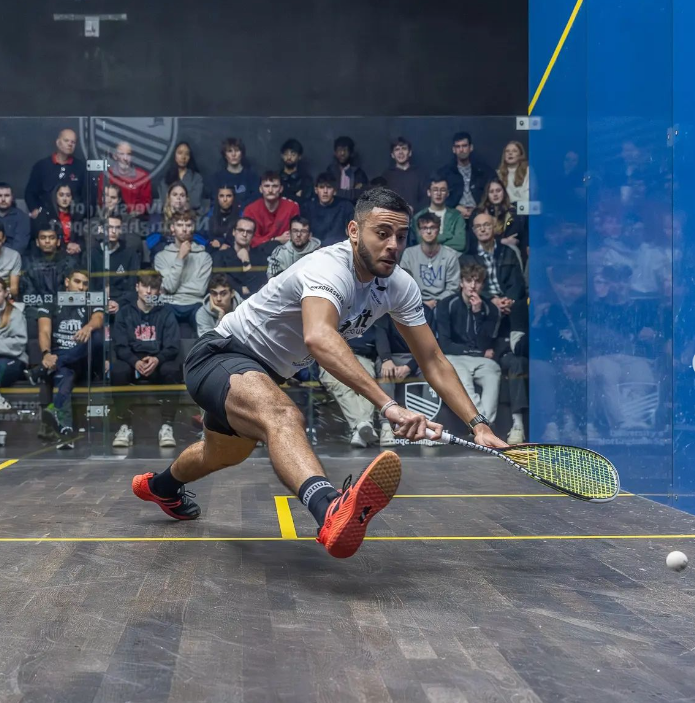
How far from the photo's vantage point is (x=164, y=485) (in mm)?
3035

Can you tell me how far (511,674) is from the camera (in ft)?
5.25

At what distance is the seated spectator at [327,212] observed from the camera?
5.54 metres

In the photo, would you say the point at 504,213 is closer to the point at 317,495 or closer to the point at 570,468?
the point at 570,468

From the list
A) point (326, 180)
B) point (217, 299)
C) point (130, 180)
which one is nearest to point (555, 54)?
point (326, 180)

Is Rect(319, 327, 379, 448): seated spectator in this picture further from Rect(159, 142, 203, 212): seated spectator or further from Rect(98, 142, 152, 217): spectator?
Rect(98, 142, 152, 217): spectator

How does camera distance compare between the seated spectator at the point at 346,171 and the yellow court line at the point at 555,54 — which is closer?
the yellow court line at the point at 555,54

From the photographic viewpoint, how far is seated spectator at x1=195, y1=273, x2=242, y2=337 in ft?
18.1

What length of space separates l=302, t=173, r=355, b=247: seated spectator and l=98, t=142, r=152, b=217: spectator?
34.7 inches

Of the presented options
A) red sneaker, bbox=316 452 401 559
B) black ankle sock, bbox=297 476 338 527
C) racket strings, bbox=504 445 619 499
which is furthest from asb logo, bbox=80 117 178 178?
red sneaker, bbox=316 452 401 559

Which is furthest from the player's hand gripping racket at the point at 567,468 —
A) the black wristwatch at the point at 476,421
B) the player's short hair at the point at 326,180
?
the player's short hair at the point at 326,180

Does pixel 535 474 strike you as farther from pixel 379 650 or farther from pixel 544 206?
pixel 544 206

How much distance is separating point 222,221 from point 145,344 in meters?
0.81

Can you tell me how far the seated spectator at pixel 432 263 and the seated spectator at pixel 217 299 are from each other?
Result: 38.2 inches

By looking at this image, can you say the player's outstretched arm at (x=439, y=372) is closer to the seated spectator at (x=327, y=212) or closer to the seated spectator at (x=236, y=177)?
the seated spectator at (x=327, y=212)
